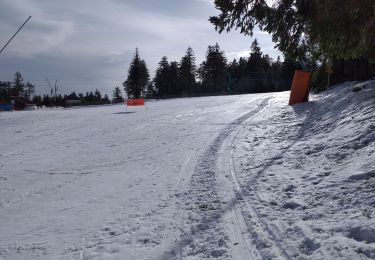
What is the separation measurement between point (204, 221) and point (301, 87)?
1472 centimetres

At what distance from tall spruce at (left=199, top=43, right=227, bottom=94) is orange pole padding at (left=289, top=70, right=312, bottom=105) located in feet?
286

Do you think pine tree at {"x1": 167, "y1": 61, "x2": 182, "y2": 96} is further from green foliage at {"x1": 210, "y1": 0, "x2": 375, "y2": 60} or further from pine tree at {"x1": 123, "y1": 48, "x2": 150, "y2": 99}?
green foliage at {"x1": 210, "y1": 0, "x2": 375, "y2": 60}

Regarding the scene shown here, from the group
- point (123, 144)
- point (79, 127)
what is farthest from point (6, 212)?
point (79, 127)

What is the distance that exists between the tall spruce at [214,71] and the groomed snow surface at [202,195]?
94.8 m

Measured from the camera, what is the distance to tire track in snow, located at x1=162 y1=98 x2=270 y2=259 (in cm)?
472

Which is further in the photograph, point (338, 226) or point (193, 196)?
point (193, 196)

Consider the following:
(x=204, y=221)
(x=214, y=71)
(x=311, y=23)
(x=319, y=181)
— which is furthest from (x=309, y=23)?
(x=214, y=71)

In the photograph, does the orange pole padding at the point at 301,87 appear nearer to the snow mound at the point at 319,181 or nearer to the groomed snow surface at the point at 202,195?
the groomed snow surface at the point at 202,195

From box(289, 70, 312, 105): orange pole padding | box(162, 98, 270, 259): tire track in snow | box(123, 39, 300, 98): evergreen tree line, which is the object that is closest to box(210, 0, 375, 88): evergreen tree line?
box(289, 70, 312, 105): orange pole padding

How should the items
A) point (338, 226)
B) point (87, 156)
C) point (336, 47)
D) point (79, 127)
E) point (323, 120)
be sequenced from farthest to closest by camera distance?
point (79, 127) → point (336, 47) → point (323, 120) → point (87, 156) → point (338, 226)

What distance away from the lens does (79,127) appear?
54.5ft

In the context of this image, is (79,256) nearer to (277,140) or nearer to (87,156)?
(87,156)

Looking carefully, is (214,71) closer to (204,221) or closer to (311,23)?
(311,23)

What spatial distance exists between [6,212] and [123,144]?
242 inches
